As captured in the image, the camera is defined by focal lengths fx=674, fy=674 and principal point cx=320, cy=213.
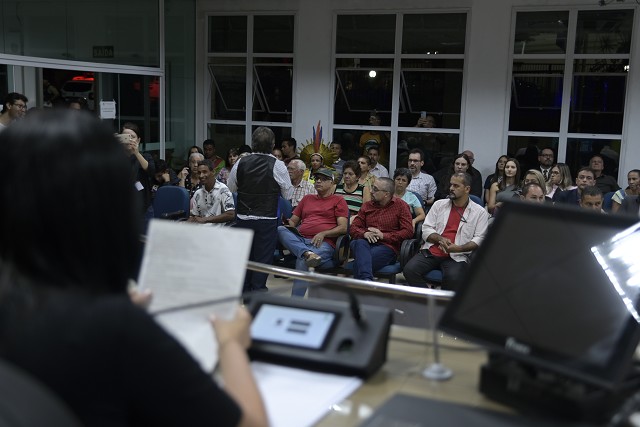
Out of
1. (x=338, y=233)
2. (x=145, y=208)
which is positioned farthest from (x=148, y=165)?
(x=338, y=233)

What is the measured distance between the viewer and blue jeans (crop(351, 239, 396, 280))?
5402mm

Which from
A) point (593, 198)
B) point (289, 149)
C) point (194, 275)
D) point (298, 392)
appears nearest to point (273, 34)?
point (289, 149)

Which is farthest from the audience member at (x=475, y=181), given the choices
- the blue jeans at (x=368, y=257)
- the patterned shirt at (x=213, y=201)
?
the patterned shirt at (x=213, y=201)

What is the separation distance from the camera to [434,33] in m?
9.87

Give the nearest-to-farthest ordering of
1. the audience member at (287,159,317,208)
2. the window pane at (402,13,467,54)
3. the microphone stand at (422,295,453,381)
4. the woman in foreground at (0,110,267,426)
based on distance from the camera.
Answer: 1. the woman in foreground at (0,110,267,426)
2. the microphone stand at (422,295,453,381)
3. the audience member at (287,159,317,208)
4. the window pane at (402,13,467,54)

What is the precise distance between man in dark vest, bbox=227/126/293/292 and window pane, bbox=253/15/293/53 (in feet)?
16.6

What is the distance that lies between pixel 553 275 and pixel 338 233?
443 centimetres

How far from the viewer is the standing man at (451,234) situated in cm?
530

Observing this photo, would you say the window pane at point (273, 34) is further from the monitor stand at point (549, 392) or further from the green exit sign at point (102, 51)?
the monitor stand at point (549, 392)

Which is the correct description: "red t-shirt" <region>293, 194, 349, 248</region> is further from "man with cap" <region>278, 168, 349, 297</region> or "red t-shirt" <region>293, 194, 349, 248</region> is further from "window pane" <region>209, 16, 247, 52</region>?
"window pane" <region>209, 16, 247, 52</region>

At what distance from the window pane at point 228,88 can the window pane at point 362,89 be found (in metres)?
1.63

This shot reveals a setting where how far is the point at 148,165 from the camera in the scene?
6.18 metres

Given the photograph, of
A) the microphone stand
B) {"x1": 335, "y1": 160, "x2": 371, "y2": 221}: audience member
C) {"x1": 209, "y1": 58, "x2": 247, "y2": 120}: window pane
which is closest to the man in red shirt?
{"x1": 335, "y1": 160, "x2": 371, "y2": 221}: audience member

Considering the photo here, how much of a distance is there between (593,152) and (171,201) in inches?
240
